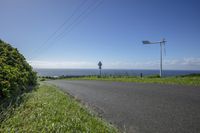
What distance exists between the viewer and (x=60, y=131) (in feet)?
16.0

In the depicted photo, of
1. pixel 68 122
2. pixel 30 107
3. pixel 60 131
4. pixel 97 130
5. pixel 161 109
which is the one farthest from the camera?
pixel 161 109

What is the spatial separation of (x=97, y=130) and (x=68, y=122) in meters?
0.85

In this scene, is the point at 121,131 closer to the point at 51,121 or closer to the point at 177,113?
the point at 51,121

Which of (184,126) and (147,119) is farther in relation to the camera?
(147,119)

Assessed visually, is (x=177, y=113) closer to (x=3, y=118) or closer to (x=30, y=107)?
(x=30, y=107)

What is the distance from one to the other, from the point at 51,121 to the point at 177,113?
405cm

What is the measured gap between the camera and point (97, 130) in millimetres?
5254

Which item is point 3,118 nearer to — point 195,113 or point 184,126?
point 184,126

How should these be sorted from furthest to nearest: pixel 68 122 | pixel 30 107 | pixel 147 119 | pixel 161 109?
pixel 161 109, pixel 30 107, pixel 147 119, pixel 68 122

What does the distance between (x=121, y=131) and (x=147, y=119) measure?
136cm

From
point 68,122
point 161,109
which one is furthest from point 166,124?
point 68,122

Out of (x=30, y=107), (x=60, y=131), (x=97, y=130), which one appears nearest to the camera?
(x=60, y=131)

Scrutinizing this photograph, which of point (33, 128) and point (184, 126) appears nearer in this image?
point (33, 128)

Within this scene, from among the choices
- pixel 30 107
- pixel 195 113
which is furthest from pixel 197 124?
pixel 30 107
